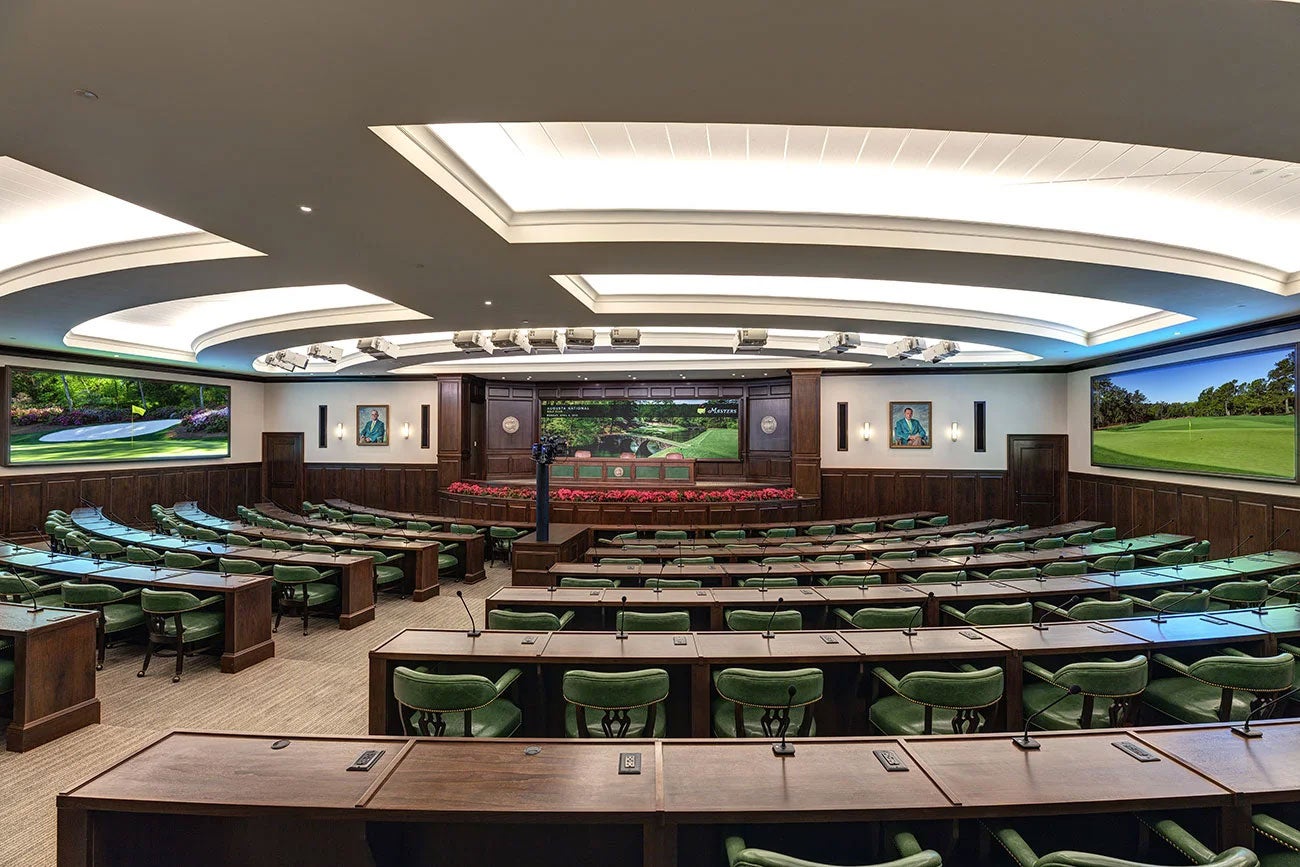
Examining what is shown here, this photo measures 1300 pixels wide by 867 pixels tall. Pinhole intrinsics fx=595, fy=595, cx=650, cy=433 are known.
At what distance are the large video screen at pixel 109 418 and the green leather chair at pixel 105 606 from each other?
27.2ft

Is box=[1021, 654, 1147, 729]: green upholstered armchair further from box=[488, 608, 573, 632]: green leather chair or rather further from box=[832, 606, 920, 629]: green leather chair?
box=[488, 608, 573, 632]: green leather chair

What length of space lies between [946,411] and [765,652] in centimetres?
1231

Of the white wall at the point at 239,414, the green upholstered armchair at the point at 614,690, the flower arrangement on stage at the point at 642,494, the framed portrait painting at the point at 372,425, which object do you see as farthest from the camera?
the framed portrait painting at the point at 372,425

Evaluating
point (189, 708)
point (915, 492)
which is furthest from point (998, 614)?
point (915, 492)

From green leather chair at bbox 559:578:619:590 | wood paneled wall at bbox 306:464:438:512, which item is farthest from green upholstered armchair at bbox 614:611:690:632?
wood paneled wall at bbox 306:464:438:512

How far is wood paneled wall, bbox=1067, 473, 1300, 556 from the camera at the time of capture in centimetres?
805

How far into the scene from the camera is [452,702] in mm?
3164

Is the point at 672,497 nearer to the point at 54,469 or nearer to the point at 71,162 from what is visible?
the point at 71,162

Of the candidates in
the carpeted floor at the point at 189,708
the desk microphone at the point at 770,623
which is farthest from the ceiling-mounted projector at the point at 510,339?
the desk microphone at the point at 770,623

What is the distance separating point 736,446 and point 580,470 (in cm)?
440

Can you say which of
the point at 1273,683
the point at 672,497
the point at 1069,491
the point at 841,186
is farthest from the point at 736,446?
the point at 1273,683

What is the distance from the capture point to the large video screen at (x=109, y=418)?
11.5m

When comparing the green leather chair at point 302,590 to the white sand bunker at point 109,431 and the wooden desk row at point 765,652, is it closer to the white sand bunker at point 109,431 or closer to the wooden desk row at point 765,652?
the wooden desk row at point 765,652

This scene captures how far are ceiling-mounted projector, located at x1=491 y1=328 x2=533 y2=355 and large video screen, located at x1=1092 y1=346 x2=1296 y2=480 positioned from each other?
10397mm
